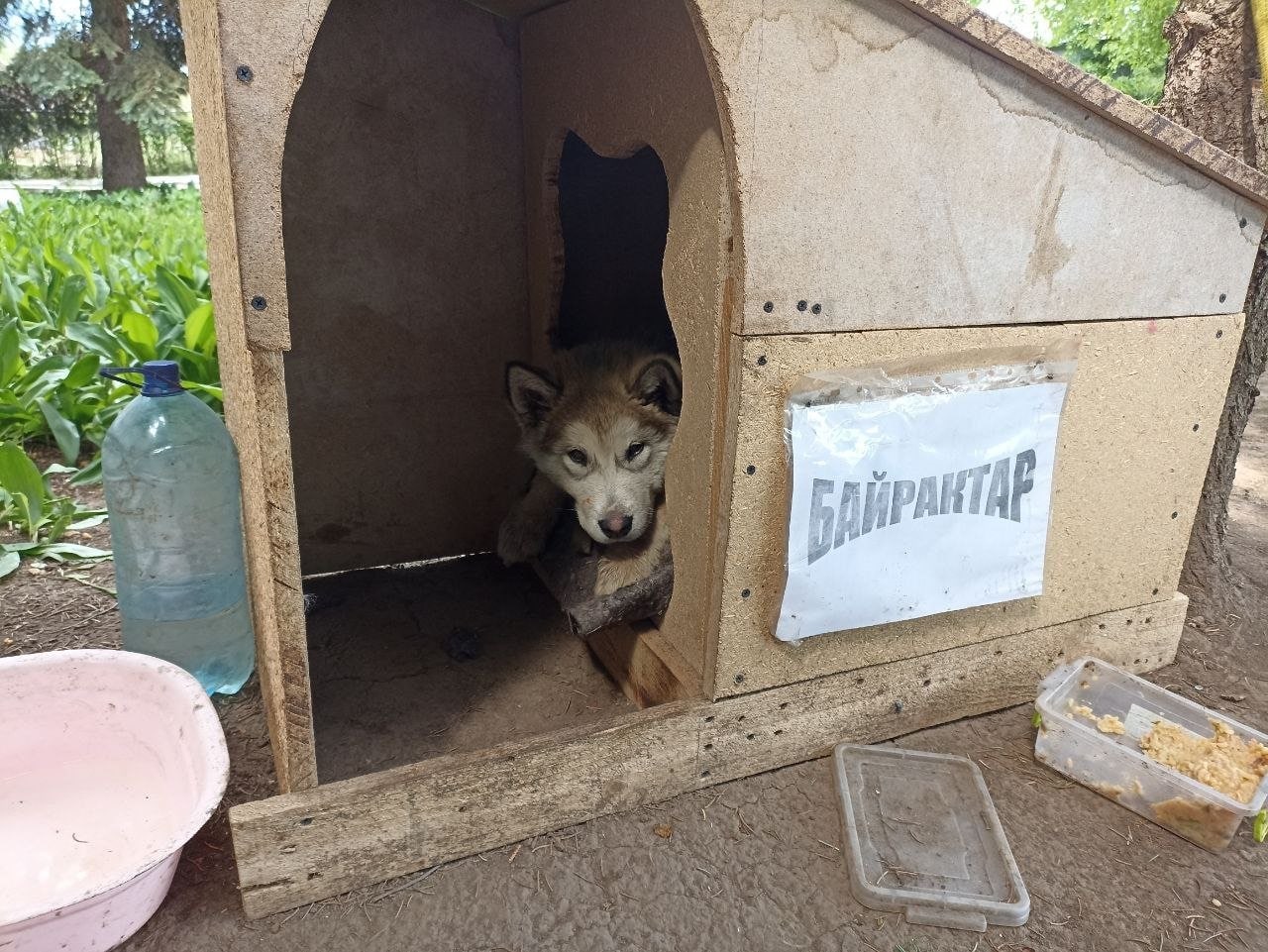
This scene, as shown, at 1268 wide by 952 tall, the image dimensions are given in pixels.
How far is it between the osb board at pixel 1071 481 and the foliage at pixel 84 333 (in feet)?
8.80

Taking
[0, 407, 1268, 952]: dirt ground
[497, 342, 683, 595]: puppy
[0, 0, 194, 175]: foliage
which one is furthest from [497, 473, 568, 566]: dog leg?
[0, 0, 194, 175]: foliage

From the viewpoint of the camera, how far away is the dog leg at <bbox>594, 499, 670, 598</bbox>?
238 cm

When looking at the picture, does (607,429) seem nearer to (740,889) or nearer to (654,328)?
(654,328)

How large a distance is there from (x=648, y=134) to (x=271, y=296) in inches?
38.3

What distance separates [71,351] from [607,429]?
3595 mm

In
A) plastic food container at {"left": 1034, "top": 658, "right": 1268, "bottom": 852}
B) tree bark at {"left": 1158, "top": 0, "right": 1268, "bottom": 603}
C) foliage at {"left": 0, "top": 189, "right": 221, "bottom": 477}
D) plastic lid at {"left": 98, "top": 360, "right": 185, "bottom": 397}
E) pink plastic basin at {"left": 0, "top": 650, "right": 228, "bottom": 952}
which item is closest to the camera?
pink plastic basin at {"left": 0, "top": 650, "right": 228, "bottom": 952}

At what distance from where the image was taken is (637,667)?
2297mm

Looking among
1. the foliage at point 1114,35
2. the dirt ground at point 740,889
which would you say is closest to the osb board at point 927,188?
the dirt ground at point 740,889

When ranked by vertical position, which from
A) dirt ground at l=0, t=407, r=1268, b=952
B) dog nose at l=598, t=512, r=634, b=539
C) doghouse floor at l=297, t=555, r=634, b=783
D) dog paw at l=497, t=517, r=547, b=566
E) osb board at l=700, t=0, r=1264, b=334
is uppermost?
osb board at l=700, t=0, r=1264, b=334

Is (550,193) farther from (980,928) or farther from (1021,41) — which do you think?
(980,928)

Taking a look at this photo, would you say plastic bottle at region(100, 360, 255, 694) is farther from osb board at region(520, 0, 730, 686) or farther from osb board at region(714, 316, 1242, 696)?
osb board at region(714, 316, 1242, 696)

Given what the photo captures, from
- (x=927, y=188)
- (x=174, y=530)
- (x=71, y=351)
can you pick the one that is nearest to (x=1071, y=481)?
(x=927, y=188)

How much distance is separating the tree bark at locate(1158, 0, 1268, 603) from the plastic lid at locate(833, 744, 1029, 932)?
156cm

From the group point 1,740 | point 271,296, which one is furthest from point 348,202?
point 1,740
